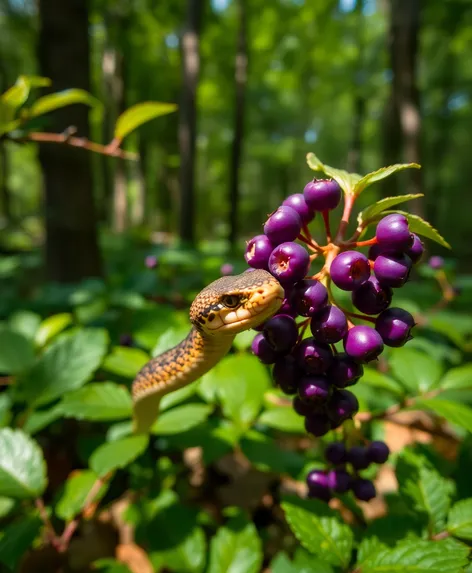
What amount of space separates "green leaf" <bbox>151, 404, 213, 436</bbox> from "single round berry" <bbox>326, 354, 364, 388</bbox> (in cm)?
65

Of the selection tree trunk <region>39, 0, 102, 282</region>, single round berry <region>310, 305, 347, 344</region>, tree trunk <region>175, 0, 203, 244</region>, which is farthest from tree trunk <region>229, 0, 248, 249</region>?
single round berry <region>310, 305, 347, 344</region>

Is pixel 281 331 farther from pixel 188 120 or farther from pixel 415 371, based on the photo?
pixel 188 120

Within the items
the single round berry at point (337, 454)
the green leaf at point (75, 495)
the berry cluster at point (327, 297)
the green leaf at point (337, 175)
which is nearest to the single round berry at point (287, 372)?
the berry cluster at point (327, 297)

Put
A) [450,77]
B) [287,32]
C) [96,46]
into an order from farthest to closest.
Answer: [96,46] → [450,77] → [287,32]

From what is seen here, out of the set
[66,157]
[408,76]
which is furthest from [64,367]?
[408,76]

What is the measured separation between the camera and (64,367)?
173cm

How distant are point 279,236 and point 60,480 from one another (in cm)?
194

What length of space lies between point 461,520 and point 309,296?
815 mm

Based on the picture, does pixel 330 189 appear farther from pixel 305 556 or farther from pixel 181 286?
pixel 181 286

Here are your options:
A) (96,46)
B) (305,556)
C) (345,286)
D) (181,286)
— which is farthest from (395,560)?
(96,46)

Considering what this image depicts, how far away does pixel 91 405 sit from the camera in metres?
1.48

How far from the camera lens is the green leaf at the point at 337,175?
0.97 metres

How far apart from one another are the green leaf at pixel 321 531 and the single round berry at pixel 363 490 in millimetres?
91

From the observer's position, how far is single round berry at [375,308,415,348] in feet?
2.97
